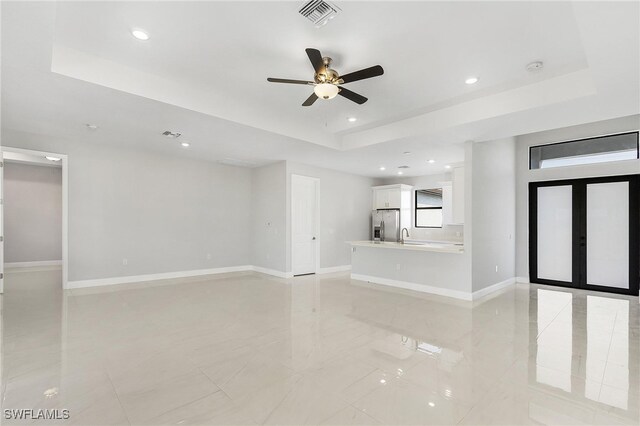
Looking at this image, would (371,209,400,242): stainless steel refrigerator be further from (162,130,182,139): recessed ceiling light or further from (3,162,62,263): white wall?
(3,162,62,263): white wall

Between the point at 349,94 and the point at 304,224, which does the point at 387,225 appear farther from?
the point at 349,94

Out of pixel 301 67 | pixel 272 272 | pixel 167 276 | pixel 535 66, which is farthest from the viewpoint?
pixel 272 272

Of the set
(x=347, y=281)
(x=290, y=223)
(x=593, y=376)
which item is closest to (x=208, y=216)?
(x=290, y=223)

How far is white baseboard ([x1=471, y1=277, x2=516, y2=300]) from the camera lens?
208 inches

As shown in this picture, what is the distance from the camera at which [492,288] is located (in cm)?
583

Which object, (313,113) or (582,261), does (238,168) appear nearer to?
(313,113)

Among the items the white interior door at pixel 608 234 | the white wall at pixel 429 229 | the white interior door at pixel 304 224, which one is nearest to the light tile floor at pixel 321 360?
the white interior door at pixel 608 234

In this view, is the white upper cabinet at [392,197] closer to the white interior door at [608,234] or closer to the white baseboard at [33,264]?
the white interior door at [608,234]

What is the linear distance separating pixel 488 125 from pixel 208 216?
19.9 ft

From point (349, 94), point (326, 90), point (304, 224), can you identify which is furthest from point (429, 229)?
point (326, 90)

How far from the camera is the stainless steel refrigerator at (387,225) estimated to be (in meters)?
8.73

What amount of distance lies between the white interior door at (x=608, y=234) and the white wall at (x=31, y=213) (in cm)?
1287

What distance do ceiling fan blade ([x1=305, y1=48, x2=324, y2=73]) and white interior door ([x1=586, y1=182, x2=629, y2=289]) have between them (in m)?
6.23

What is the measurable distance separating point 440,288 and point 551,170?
3649mm
